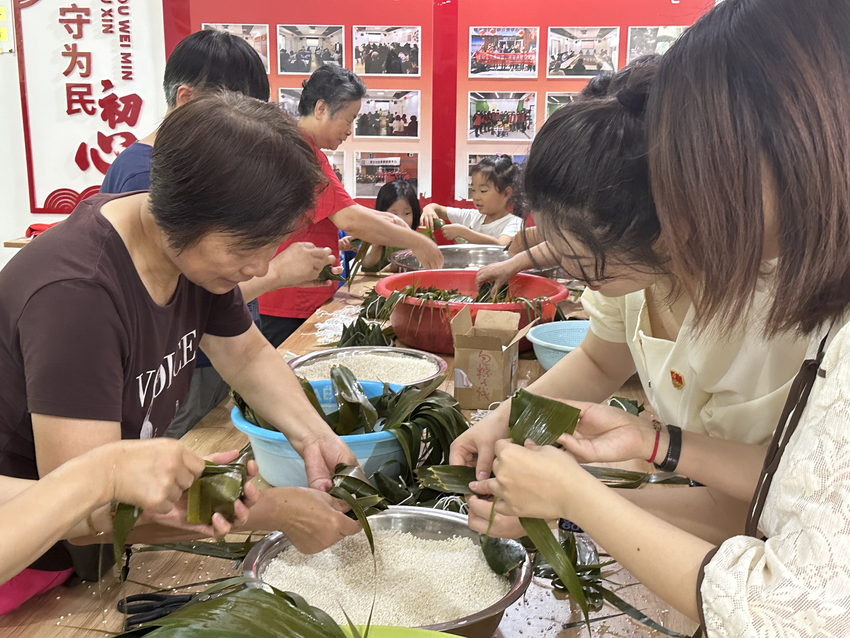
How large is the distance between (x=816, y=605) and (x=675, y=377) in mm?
702

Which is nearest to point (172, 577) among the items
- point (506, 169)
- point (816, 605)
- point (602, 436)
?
point (602, 436)

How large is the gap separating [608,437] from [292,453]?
591 mm

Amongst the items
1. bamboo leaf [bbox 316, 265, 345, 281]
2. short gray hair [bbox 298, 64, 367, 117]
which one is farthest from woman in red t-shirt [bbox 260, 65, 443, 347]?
bamboo leaf [bbox 316, 265, 345, 281]

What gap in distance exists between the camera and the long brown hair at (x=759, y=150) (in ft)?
2.32

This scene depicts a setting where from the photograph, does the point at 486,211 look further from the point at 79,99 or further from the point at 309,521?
the point at 309,521

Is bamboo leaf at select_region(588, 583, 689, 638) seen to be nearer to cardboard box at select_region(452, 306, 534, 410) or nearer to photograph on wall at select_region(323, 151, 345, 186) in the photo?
cardboard box at select_region(452, 306, 534, 410)

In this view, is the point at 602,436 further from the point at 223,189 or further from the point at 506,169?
the point at 506,169

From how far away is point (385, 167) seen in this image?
4.66 meters

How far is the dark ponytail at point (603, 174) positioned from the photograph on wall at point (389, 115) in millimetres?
3655

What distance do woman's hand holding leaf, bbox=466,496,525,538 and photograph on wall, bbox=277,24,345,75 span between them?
3874mm

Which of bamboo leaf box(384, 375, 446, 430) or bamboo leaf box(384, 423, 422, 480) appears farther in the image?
bamboo leaf box(384, 375, 446, 430)

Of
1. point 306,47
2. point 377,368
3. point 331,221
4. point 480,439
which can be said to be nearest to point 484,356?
point 377,368

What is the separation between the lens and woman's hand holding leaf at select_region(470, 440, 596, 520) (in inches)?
36.2

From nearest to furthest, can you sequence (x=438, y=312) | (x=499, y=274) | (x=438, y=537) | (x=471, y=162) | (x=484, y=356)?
1. (x=438, y=537)
2. (x=484, y=356)
3. (x=438, y=312)
4. (x=499, y=274)
5. (x=471, y=162)
